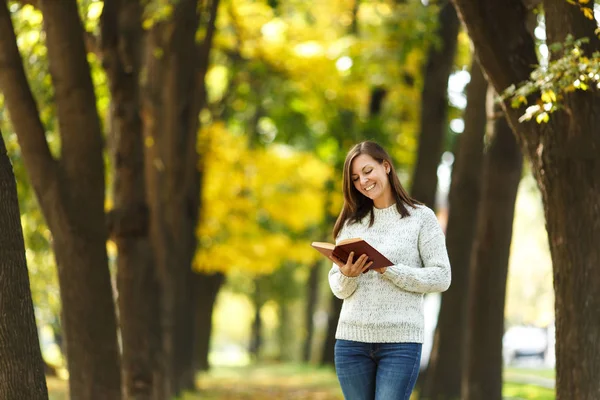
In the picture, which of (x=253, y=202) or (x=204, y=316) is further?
(x=204, y=316)

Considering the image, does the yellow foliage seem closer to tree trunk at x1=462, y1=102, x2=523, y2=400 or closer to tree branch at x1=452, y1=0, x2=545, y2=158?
tree trunk at x1=462, y1=102, x2=523, y2=400

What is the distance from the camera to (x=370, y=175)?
600cm

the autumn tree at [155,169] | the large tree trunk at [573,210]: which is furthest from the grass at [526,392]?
the large tree trunk at [573,210]

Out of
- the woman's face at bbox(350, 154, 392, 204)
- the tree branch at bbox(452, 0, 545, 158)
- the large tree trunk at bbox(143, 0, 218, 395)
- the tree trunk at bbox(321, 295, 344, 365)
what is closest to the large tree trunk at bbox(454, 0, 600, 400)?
the tree branch at bbox(452, 0, 545, 158)

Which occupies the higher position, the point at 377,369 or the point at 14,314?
the point at 14,314

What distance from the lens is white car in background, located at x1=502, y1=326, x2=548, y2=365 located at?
35.8 meters

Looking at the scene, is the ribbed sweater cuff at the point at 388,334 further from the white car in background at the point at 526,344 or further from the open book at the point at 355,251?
the white car in background at the point at 526,344

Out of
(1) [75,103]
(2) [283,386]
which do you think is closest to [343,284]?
(1) [75,103]

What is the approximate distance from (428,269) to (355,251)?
0.44m

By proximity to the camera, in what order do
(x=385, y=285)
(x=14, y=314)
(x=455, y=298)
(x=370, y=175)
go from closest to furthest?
(x=385, y=285) → (x=370, y=175) → (x=14, y=314) → (x=455, y=298)

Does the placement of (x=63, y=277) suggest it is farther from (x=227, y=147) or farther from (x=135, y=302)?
(x=227, y=147)

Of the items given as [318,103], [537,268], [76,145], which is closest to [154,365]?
[76,145]

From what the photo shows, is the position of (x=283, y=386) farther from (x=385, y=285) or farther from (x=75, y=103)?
(x=385, y=285)

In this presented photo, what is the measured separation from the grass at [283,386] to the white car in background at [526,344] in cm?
1087
